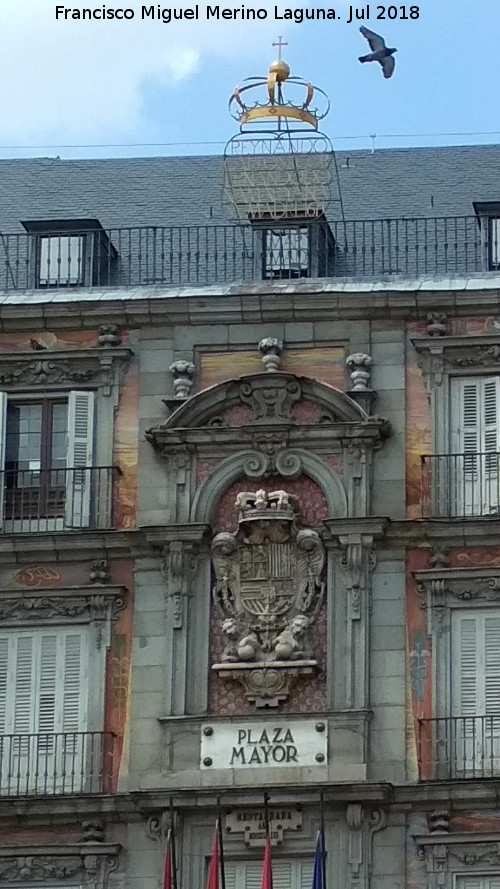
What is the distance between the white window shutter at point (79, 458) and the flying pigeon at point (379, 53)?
6.83 m

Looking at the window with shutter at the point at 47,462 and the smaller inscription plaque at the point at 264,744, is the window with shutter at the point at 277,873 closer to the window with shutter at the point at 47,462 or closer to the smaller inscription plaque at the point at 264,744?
the smaller inscription plaque at the point at 264,744

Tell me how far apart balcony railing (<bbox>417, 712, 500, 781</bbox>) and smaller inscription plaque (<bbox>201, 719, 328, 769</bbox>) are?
1372 mm

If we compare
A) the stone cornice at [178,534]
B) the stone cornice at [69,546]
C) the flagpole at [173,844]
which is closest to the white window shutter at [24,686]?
the stone cornice at [69,546]

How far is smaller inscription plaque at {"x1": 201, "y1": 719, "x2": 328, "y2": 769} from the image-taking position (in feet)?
142

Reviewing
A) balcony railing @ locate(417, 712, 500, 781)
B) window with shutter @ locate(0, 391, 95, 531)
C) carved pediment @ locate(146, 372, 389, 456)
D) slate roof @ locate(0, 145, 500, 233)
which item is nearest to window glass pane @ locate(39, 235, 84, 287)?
slate roof @ locate(0, 145, 500, 233)

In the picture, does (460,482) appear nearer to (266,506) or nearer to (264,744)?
(266,506)

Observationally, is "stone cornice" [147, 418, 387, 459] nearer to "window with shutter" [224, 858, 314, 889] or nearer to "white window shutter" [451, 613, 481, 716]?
"white window shutter" [451, 613, 481, 716]

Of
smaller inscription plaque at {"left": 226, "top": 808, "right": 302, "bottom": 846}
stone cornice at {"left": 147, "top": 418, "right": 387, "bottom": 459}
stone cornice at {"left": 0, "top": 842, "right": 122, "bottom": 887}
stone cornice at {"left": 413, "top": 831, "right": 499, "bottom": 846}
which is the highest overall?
stone cornice at {"left": 147, "top": 418, "right": 387, "bottom": 459}

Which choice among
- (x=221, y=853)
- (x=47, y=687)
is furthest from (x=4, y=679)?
(x=221, y=853)

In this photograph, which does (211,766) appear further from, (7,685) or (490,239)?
(490,239)

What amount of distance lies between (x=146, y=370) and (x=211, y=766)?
19.6 ft

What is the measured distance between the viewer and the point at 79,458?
4538cm

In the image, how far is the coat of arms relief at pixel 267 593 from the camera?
144 ft

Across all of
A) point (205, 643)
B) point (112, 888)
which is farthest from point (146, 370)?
point (112, 888)
